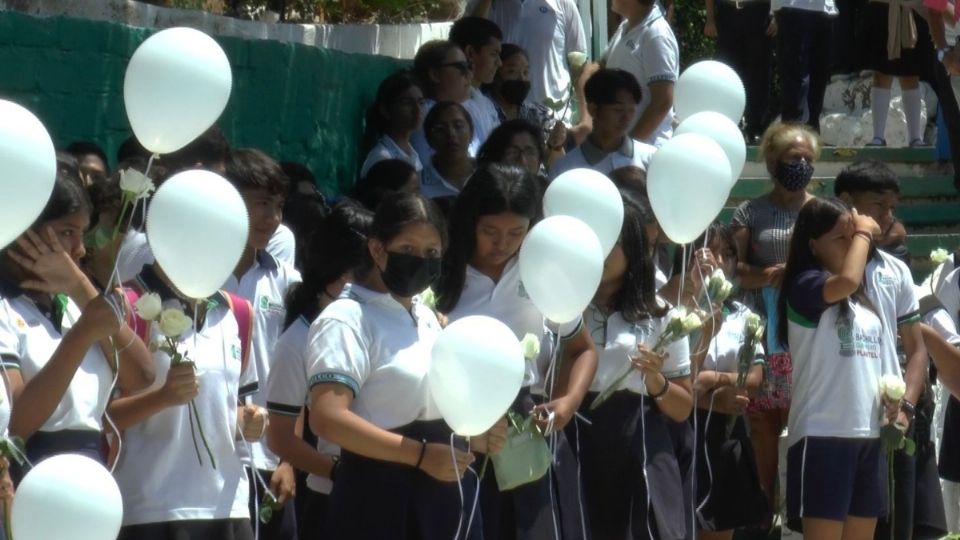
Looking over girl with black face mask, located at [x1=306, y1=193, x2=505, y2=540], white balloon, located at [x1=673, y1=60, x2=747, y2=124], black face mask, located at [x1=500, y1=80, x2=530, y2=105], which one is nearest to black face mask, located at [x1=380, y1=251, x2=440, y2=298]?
girl with black face mask, located at [x1=306, y1=193, x2=505, y2=540]

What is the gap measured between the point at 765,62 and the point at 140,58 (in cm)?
812

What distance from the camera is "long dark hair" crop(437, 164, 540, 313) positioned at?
5.89 metres

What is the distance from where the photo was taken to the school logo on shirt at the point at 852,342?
7148 mm

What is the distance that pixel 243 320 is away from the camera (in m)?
5.38

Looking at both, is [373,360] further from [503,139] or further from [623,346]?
[503,139]

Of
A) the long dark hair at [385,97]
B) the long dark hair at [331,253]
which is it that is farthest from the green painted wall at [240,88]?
the long dark hair at [331,253]

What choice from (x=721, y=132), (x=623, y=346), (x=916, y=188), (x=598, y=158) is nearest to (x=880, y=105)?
(x=916, y=188)

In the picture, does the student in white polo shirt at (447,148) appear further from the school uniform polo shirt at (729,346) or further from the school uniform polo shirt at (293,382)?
the school uniform polo shirt at (293,382)

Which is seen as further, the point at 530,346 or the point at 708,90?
the point at 708,90

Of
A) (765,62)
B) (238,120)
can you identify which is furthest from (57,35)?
(765,62)

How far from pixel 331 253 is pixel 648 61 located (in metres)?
3.82

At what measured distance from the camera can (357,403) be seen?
5.21 metres

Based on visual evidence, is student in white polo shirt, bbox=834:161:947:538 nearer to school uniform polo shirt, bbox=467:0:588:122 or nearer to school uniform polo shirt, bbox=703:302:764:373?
school uniform polo shirt, bbox=703:302:764:373

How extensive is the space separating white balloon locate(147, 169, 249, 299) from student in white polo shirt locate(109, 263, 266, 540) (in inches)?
9.1
